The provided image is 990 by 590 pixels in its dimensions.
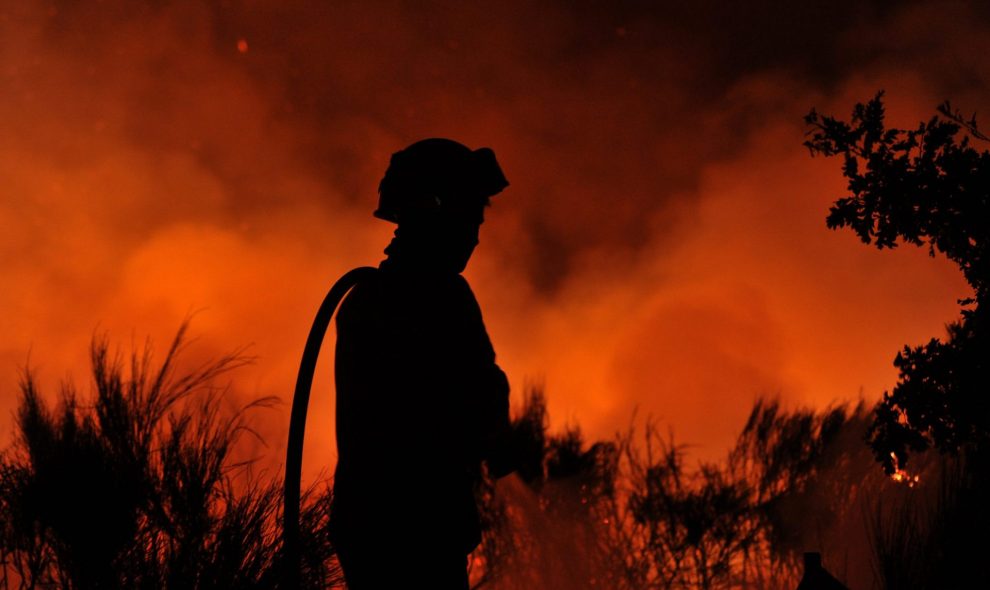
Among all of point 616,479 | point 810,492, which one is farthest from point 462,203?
point 616,479

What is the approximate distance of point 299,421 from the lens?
233 centimetres

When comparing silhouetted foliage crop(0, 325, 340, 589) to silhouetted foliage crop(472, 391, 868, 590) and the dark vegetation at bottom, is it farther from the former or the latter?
silhouetted foliage crop(472, 391, 868, 590)

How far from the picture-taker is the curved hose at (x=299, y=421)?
2.21 meters

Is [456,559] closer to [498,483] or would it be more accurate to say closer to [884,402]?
[884,402]

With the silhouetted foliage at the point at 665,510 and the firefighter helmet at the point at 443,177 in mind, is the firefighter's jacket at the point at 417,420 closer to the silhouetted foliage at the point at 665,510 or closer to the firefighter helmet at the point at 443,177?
the firefighter helmet at the point at 443,177

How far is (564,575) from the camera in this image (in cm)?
1350

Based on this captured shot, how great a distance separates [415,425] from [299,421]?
35 centimetres

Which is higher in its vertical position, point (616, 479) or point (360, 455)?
point (616, 479)

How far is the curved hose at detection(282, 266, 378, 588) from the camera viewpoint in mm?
2213

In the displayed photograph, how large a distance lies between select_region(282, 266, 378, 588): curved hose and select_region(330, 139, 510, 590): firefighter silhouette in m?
0.11

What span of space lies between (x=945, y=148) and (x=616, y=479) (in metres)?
11.0

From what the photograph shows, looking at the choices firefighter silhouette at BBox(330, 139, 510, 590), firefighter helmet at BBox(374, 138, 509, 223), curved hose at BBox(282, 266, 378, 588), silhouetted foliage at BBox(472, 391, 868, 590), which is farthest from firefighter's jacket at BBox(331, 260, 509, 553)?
silhouetted foliage at BBox(472, 391, 868, 590)

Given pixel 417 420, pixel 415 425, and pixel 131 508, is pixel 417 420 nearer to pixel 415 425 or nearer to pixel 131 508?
pixel 415 425

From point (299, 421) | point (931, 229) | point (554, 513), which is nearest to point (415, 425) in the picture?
point (299, 421)
